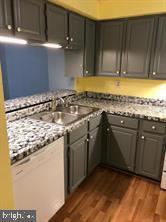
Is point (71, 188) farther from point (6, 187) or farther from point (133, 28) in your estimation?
point (133, 28)

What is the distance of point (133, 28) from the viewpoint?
2.55 metres

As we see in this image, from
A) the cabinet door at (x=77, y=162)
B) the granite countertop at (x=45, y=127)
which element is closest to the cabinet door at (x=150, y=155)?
the granite countertop at (x=45, y=127)

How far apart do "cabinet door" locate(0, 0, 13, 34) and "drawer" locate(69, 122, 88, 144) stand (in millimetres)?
1109

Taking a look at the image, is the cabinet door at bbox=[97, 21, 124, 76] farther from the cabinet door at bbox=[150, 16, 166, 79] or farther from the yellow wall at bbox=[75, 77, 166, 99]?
the cabinet door at bbox=[150, 16, 166, 79]

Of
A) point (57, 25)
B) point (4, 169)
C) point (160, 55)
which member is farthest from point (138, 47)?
point (4, 169)

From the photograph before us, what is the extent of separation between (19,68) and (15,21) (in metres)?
1.90

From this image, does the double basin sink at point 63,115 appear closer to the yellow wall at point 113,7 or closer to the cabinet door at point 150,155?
the cabinet door at point 150,155

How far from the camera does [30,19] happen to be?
1.75 m

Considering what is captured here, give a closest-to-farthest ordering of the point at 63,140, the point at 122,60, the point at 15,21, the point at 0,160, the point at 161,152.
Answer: the point at 0,160
the point at 15,21
the point at 63,140
the point at 161,152
the point at 122,60

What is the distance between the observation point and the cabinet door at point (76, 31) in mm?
2326

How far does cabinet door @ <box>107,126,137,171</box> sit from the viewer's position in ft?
8.21

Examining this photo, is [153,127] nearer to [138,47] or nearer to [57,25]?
[138,47]

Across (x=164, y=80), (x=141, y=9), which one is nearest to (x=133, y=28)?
(x=141, y=9)

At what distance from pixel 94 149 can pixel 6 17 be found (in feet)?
5.97
